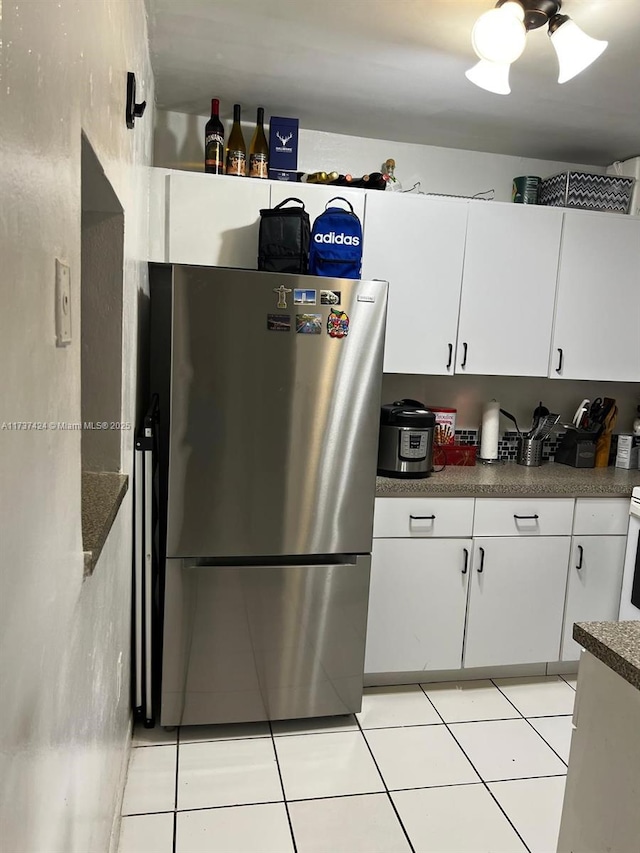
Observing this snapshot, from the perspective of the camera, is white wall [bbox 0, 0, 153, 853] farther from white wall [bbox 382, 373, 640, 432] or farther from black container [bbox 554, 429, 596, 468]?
black container [bbox 554, 429, 596, 468]

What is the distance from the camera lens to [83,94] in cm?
97

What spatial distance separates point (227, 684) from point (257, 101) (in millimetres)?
2307

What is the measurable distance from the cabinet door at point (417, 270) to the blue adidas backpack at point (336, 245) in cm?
29

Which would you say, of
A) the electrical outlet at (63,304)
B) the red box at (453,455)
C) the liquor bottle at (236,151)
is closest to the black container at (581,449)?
the red box at (453,455)

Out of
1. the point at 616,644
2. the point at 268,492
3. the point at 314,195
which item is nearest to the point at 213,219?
the point at 314,195

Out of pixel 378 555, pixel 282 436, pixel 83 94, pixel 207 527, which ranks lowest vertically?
pixel 378 555

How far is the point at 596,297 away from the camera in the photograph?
9.64ft

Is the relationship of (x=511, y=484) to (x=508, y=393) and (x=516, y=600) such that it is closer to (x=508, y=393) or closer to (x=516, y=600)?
(x=516, y=600)

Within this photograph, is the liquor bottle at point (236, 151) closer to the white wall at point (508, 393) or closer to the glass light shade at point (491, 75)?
the glass light shade at point (491, 75)

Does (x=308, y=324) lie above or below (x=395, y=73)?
below

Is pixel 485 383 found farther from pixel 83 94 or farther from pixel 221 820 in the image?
pixel 83 94

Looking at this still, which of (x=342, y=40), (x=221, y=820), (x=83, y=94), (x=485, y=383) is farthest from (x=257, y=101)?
(x=221, y=820)

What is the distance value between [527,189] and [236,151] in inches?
53.9

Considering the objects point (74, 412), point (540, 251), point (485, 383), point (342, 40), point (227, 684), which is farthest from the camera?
point (485, 383)
